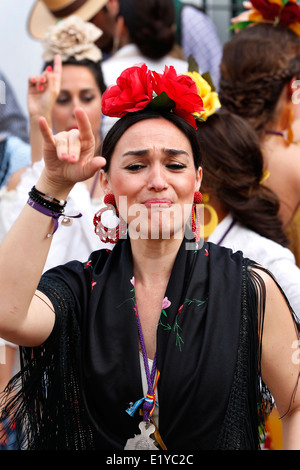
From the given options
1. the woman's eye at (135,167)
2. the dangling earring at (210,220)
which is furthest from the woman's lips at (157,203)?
the dangling earring at (210,220)

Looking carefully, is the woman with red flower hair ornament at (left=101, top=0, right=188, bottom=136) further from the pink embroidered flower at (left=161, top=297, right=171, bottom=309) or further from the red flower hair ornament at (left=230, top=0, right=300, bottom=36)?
the pink embroidered flower at (left=161, top=297, right=171, bottom=309)

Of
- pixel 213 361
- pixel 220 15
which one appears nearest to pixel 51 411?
pixel 213 361

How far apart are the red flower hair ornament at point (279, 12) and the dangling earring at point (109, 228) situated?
176 cm

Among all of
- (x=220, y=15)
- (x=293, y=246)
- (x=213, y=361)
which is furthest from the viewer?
(x=220, y=15)

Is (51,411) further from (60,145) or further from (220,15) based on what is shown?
(220,15)

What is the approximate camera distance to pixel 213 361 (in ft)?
5.80

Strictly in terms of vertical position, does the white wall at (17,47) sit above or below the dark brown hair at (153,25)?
Answer: above

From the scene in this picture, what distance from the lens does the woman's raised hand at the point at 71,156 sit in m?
1.61

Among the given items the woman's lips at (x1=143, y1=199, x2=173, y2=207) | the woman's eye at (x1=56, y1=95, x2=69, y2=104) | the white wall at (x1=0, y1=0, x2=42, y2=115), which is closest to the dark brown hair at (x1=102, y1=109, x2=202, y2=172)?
the woman's lips at (x1=143, y1=199, x2=173, y2=207)

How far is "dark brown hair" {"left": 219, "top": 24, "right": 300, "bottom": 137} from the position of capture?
3.01 m

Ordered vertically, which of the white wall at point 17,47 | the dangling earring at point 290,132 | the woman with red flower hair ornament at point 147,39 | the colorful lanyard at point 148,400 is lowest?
the colorful lanyard at point 148,400

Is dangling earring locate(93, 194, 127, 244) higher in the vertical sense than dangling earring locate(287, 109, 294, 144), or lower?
lower

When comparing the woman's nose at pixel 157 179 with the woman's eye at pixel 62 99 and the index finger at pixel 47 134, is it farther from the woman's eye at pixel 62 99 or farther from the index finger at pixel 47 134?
the woman's eye at pixel 62 99
